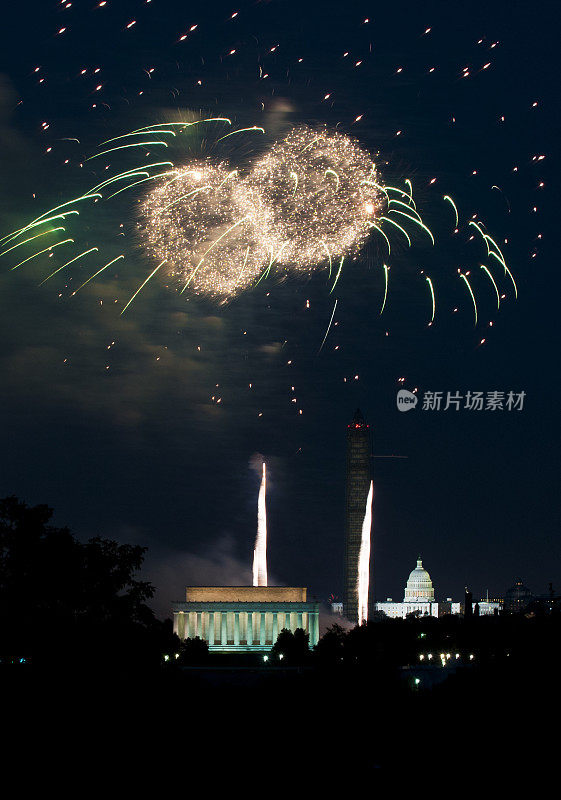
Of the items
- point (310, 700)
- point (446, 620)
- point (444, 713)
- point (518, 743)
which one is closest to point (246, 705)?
point (310, 700)

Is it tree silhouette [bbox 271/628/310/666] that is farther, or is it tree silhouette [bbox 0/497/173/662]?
tree silhouette [bbox 271/628/310/666]

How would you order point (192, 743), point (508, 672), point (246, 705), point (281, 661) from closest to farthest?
point (192, 743), point (246, 705), point (508, 672), point (281, 661)

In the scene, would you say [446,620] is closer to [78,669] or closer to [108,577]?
[108,577]

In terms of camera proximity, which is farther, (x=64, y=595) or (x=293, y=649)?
(x=293, y=649)

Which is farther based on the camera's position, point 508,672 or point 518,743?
point 508,672

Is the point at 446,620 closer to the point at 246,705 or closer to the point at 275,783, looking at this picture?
the point at 246,705

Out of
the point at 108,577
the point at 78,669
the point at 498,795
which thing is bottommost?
the point at 498,795

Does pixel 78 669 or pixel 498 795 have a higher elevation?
pixel 78 669

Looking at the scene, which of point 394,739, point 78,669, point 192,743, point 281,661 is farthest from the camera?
point 281,661

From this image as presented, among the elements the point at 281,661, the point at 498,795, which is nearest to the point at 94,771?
the point at 498,795

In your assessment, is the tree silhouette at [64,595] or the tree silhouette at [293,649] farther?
the tree silhouette at [293,649]
